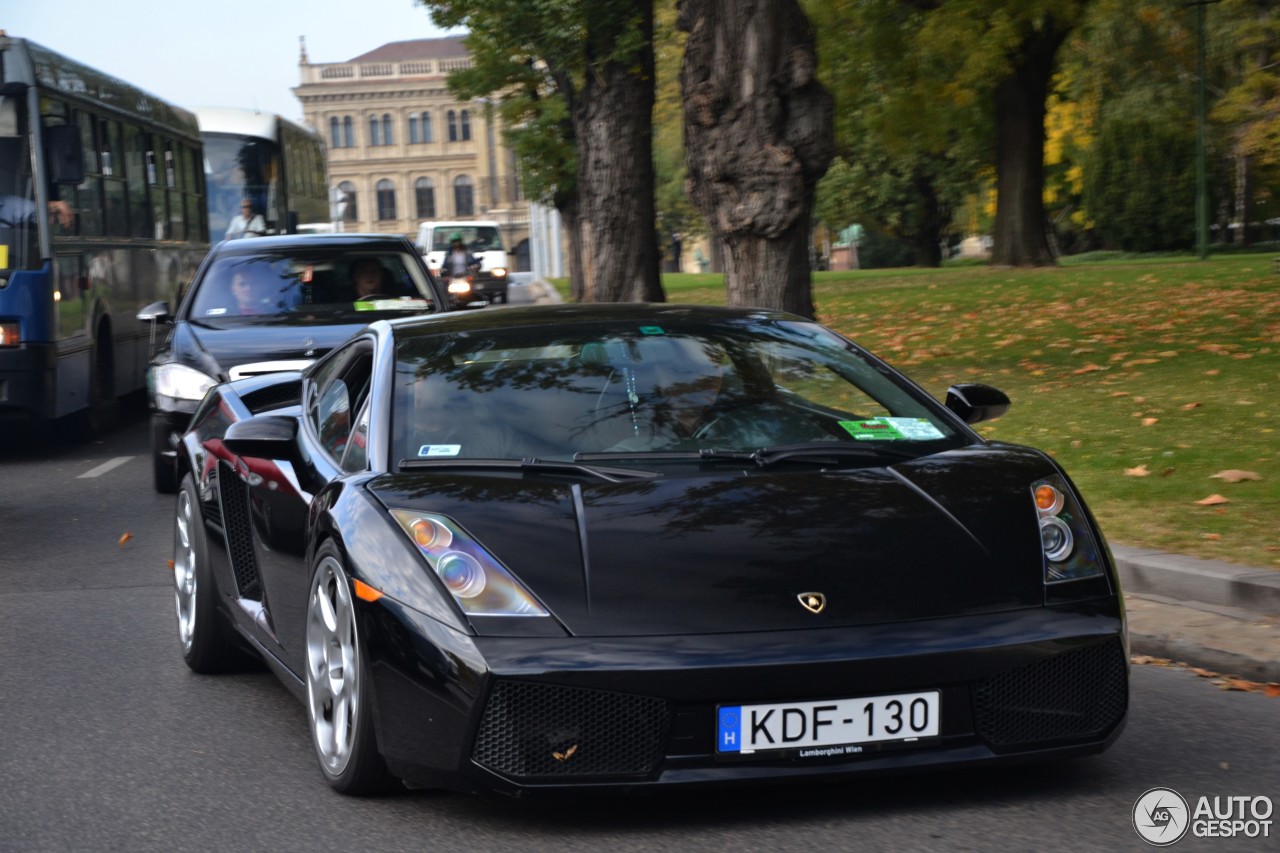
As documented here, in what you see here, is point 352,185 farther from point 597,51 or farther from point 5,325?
point 5,325

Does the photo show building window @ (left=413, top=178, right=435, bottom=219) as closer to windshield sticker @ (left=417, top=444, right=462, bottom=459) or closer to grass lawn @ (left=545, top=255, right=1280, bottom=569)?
grass lawn @ (left=545, top=255, right=1280, bottom=569)

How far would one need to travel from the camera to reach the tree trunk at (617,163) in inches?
955

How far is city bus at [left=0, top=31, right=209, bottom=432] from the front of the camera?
46.7ft

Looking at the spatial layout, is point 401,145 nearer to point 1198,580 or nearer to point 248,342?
point 248,342

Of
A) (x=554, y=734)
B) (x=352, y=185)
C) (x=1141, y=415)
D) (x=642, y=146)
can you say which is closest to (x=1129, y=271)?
(x=642, y=146)

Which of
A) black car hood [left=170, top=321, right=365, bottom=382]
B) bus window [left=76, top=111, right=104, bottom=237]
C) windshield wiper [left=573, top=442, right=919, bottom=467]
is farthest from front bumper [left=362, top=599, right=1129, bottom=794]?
bus window [left=76, top=111, right=104, bottom=237]

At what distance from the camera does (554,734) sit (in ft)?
13.5

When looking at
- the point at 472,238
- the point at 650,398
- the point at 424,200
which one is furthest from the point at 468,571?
the point at 424,200

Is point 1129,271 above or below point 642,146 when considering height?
below

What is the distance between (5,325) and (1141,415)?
8.45 metres

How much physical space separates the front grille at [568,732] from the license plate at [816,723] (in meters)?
0.16

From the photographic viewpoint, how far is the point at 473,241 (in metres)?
50.8

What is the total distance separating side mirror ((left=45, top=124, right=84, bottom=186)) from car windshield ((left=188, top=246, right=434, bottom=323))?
8.14ft

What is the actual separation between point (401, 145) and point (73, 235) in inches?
5080
